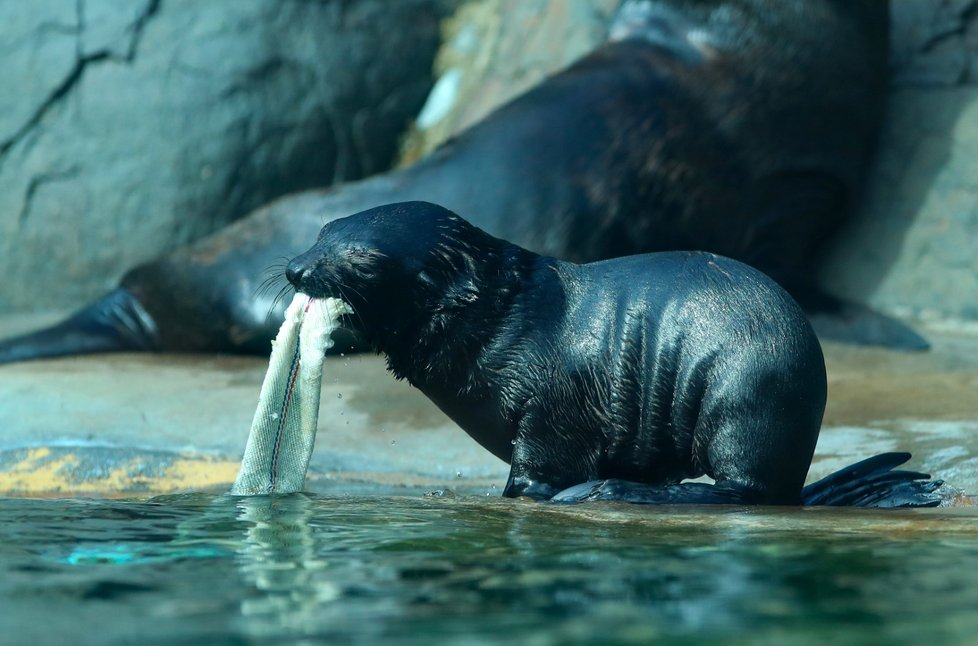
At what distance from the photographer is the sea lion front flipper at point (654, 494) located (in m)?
3.29

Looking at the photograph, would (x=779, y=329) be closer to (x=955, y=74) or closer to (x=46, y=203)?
(x=955, y=74)

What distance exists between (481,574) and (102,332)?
459 cm

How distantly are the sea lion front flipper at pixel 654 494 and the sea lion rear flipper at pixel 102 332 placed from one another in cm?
363

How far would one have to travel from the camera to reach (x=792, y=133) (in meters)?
6.92

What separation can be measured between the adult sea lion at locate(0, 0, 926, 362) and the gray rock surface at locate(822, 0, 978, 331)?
0.70 ft

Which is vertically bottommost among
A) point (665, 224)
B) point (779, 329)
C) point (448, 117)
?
point (779, 329)

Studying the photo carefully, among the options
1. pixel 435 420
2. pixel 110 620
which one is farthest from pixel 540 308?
pixel 110 620

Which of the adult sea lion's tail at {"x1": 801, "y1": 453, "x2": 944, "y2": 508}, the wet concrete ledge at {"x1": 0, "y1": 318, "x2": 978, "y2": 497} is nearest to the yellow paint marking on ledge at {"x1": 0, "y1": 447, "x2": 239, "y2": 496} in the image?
the wet concrete ledge at {"x1": 0, "y1": 318, "x2": 978, "y2": 497}

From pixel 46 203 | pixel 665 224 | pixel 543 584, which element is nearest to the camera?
pixel 543 584

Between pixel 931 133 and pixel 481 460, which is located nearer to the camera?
pixel 481 460

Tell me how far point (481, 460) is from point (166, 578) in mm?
2052

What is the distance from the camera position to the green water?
196cm

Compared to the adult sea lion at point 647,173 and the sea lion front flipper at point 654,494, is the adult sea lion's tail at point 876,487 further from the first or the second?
the adult sea lion at point 647,173

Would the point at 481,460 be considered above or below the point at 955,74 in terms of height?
below
